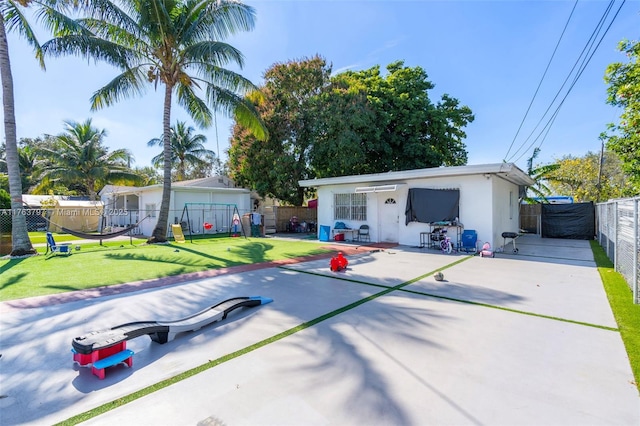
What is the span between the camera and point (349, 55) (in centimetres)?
1866

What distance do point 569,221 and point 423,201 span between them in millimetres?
9109

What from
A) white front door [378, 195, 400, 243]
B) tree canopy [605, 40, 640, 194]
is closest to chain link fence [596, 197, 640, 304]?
tree canopy [605, 40, 640, 194]

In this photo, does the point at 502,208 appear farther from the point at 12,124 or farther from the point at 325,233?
the point at 12,124

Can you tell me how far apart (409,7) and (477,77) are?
6.52 metres

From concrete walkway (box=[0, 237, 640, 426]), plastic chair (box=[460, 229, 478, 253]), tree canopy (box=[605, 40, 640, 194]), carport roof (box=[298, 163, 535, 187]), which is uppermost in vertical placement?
tree canopy (box=[605, 40, 640, 194])

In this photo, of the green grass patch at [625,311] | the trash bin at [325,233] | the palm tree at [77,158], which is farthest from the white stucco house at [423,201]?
the palm tree at [77,158]

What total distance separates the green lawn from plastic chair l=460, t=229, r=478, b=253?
497 cm

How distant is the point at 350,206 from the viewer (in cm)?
1415

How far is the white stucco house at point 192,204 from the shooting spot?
1717 cm

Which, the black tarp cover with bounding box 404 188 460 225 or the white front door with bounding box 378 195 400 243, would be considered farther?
the white front door with bounding box 378 195 400 243

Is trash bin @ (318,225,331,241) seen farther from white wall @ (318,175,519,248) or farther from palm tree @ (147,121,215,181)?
palm tree @ (147,121,215,181)

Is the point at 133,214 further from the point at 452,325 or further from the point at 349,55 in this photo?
the point at 452,325

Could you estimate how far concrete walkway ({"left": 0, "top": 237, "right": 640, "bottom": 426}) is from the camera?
7.36ft

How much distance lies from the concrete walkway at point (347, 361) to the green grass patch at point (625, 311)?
10cm
